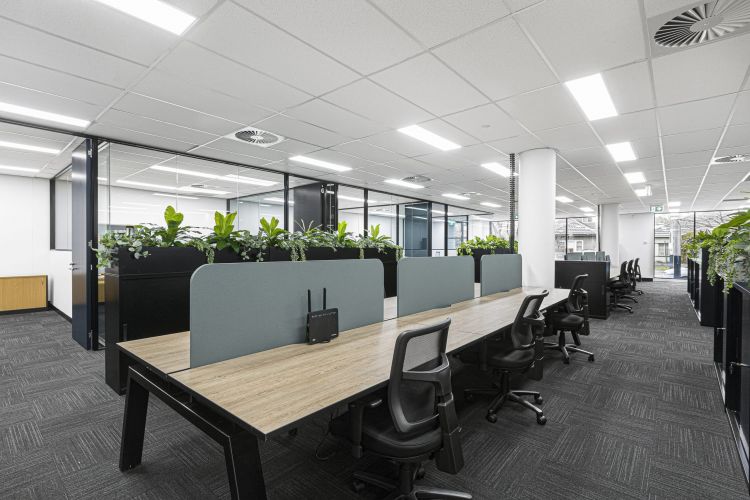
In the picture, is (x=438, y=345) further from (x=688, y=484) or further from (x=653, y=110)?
(x=653, y=110)

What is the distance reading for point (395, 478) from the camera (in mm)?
1578

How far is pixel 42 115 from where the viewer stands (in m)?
3.29

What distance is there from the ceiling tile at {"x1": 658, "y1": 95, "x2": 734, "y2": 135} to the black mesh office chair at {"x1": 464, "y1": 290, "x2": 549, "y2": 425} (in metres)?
2.38

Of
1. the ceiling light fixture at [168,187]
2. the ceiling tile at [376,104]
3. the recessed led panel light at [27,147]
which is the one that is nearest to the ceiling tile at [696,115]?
the ceiling tile at [376,104]

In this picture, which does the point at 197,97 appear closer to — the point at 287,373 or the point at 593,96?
the point at 287,373

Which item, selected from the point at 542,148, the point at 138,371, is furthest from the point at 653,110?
the point at 138,371

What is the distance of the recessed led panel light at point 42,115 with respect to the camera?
3.11m

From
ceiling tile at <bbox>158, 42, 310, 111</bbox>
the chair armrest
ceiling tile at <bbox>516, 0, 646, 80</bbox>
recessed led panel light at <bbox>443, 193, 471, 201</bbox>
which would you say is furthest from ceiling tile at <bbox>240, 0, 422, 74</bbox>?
recessed led panel light at <bbox>443, 193, 471, 201</bbox>

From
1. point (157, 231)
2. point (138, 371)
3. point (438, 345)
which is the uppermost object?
point (157, 231)

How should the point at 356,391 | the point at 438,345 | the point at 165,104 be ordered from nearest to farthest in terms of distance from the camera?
the point at 356,391 < the point at 438,345 < the point at 165,104

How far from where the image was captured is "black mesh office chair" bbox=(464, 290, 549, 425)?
7.14 feet

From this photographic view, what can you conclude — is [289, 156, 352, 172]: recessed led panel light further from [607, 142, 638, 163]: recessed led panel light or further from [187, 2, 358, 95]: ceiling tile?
[607, 142, 638, 163]: recessed led panel light

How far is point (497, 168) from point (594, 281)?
2.30m

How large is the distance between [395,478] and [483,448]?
0.60 metres
